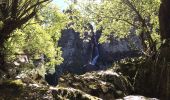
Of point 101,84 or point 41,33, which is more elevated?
point 41,33

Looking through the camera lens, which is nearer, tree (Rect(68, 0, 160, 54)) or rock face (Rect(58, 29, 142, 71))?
tree (Rect(68, 0, 160, 54))

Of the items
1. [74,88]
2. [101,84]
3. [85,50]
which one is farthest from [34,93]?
[85,50]

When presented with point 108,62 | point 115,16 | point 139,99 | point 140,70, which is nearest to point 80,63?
point 108,62

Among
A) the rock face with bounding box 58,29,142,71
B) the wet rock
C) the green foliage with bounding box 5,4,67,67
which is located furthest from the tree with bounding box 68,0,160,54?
the rock face with bounding box 58,29,142,71

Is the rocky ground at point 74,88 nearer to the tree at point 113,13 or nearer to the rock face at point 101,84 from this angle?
the rock face at point 101,84

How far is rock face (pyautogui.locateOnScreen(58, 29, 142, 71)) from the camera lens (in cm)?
8575

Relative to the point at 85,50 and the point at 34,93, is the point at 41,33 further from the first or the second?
the point at 85,50

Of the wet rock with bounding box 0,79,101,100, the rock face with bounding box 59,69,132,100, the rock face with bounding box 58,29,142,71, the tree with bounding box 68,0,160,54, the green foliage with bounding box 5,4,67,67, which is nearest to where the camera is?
the wet rock with bounding box 0,79,101,100

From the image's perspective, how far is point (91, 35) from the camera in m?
84.7

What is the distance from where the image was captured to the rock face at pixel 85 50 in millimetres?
85750

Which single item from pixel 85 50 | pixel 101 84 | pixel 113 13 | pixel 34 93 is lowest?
pixel 85 50

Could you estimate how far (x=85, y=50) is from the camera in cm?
9188

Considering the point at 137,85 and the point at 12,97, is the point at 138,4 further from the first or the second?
the point at 12,97

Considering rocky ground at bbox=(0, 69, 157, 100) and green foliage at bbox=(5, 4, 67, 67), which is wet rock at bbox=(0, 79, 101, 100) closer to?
rocky ground at bbox=(0, 69, 157, 100)
